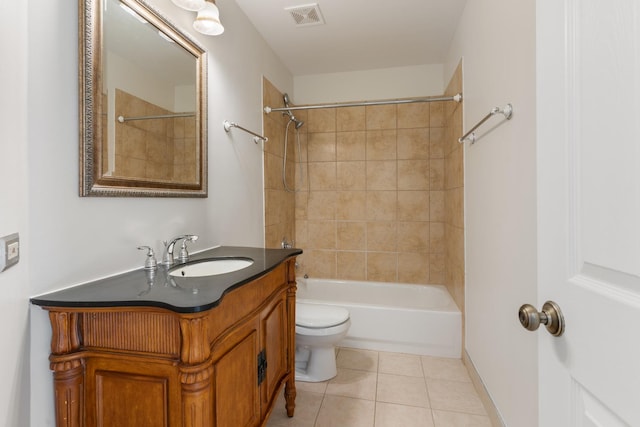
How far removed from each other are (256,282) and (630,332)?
101cm

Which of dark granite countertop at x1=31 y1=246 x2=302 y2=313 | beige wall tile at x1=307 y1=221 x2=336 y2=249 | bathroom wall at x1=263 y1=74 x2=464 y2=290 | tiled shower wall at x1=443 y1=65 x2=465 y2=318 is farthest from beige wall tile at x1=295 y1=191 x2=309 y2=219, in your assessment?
dark granite countertop at x1=31 y1=246 x2=302 y2=313

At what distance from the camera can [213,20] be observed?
4.56 ft

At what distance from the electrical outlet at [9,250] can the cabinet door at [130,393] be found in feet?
1.10

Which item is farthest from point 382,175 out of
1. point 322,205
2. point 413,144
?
point 322,205

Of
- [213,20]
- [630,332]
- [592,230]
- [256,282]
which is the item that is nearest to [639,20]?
[592,230]

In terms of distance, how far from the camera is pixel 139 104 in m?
1.26

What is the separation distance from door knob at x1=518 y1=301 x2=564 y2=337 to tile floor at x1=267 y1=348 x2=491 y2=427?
1.33 m

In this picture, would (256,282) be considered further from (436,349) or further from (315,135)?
(315,135)

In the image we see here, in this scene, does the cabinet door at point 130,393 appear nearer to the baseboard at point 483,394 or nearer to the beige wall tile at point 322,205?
the baseboard at point 483,394

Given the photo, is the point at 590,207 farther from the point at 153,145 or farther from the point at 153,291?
the point at 153,145

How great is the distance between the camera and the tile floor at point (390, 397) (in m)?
1.64

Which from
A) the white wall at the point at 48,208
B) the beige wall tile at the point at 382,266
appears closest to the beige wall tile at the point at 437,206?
the beige wall tile at the point at 382,266

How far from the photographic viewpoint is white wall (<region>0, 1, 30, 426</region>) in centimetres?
77

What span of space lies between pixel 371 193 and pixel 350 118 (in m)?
0.78
